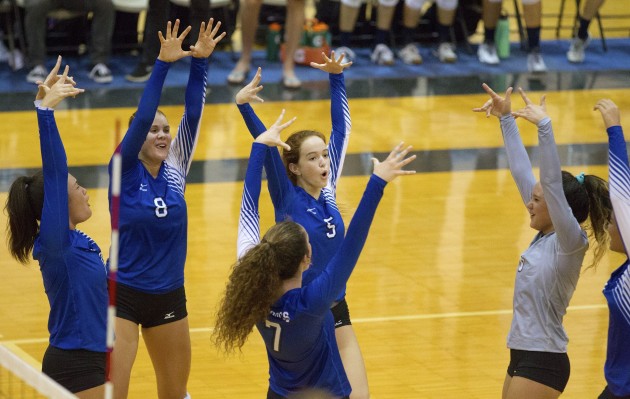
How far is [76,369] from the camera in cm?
503

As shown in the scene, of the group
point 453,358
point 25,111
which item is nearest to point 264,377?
point 453,358

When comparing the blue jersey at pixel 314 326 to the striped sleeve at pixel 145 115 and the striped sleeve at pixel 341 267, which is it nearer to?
the striped sleeve at pixel 341 267

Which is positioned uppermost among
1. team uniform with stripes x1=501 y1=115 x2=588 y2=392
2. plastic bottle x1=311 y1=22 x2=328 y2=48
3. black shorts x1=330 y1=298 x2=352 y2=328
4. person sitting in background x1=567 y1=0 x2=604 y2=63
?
team uniform with stripes x1=501 y1=115 x2=588 y2=392

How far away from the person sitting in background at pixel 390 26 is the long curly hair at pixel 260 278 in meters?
10.6

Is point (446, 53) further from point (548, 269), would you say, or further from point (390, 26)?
point (548, 269)

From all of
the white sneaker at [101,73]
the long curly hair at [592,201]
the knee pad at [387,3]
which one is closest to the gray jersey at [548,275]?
the long curly hair at [592,201]

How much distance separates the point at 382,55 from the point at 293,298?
10993mm

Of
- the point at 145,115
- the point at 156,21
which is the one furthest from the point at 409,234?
the point at 156,21

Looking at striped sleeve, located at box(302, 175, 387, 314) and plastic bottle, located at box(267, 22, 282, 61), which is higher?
striped sleeve, located at box(302, 175, 387, 314)

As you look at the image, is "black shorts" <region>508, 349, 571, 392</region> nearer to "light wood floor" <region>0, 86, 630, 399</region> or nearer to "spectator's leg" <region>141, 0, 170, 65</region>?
"light wood floor" <region>0, 86, 630, 399</region>

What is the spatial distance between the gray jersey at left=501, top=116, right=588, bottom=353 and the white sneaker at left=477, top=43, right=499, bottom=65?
10186 mm

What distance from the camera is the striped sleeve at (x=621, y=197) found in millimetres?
4770

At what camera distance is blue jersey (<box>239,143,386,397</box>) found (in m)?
4.48

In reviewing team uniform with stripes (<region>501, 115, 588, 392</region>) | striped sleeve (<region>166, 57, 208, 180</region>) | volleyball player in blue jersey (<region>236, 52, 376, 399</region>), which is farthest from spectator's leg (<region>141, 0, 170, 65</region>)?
team uniform with stripes (<region>501, 115, 588, 392</region>)
